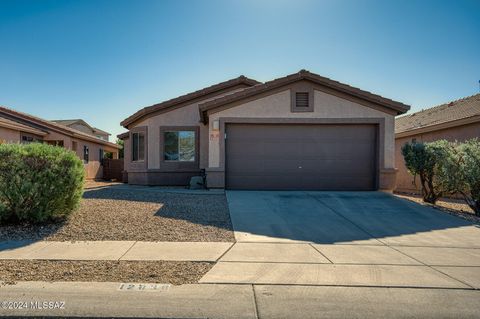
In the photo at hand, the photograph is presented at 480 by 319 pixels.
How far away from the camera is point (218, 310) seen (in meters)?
3.41

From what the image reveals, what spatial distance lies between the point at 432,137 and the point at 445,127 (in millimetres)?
1078

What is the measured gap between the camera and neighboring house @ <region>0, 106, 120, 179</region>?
17891 millimetres

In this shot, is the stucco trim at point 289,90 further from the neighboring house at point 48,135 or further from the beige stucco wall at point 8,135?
the beige stucco wall at point 8,135

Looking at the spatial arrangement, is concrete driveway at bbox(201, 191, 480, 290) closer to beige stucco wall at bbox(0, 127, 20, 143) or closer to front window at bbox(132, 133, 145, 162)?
front window at bbox(132, 133, 145, 162)

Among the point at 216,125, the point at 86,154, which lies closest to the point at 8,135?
the point at 86,154

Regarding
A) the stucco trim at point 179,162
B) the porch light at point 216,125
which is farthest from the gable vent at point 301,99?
the stucco trim at point 179,162

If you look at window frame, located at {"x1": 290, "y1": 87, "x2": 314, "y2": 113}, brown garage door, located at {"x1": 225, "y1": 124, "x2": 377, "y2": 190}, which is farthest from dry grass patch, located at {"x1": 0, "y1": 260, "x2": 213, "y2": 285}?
window frame, located at {"x1": 290, "y1": 87, "x2": 314, "y2": 113}

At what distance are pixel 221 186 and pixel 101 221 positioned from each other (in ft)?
18.4

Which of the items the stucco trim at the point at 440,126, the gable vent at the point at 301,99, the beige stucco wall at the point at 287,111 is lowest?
the stucco trim at the point at 440,126

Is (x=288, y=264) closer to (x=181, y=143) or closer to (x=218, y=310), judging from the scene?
(x=218, y=310)

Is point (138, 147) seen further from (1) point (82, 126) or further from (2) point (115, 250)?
(1) point (82, 126)

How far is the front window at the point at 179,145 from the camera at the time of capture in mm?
15562

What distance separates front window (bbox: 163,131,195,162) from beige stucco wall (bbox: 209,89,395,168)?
134 inches

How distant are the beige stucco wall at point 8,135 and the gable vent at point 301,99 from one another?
598 inches
